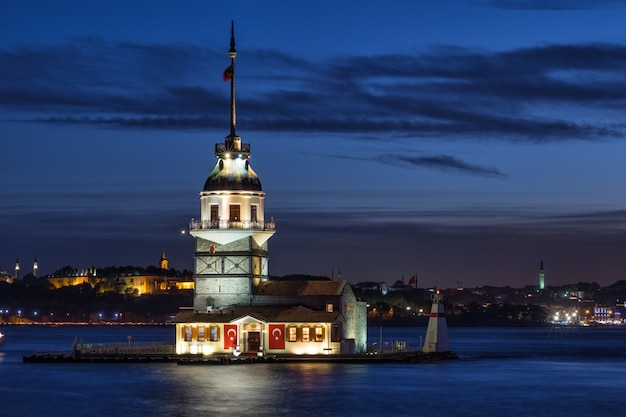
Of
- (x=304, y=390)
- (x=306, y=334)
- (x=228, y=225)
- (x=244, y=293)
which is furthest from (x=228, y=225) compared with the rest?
(x=304, y=390)

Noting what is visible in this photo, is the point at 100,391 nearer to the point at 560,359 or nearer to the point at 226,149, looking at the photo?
the point at 226,149

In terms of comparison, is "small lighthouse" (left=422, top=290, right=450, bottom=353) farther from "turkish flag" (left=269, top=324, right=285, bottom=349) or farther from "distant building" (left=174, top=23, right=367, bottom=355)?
"turkish flag" (left=269, top=324, right=285, bottom=349)

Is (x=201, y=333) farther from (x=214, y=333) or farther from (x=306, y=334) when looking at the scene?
(x=306, y=334)

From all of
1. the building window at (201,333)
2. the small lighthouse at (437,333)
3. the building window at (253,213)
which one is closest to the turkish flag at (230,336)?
the building window at (201,333)

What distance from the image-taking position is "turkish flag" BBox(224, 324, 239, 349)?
84688 millimetres

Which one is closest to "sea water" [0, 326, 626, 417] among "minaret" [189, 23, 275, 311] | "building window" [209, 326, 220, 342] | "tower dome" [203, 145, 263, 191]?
"building window" [209, 326, 220, 342]

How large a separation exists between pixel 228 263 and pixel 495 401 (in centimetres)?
2508

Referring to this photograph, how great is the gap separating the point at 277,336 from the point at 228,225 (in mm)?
7928

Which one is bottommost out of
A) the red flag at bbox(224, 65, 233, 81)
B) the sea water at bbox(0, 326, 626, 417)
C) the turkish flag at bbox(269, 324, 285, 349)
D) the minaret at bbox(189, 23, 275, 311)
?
the sea water at bbox(0, 326, 626, 417)

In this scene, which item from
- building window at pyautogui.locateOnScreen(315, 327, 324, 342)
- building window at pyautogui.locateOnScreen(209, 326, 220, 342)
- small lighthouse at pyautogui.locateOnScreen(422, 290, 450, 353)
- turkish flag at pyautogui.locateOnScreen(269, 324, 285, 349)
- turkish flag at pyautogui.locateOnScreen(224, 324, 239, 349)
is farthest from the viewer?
small lighthouse at pyautogui.locateOnScreen(422, 290, 450, 353)

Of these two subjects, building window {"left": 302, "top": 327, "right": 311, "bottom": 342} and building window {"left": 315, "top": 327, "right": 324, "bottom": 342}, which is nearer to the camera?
building window {"left": 315, "top": 327, "right": 324, "bottom": 342}

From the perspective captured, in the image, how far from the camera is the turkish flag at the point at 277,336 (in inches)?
3324

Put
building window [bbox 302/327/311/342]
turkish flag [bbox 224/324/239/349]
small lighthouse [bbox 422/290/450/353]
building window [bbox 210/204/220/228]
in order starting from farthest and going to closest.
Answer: building window [bbox 210/204/220/228] → small lighthouse [bbox 422/290/450/353] → turkish flag [bbox 224/324/239/349] → building window [bbox 302/327/311/342]

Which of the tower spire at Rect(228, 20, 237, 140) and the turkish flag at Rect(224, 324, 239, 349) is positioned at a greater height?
the tower spire at Rect(228, 20, 237, 140)
